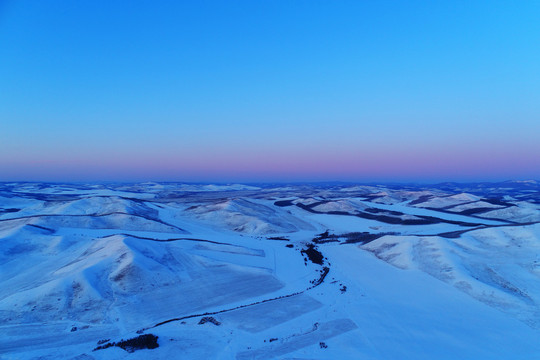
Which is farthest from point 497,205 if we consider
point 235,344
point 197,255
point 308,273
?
point 235,344

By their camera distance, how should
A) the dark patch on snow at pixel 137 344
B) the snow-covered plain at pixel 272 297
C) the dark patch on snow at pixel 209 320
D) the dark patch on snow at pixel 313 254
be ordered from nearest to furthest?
the dark patch on snow at pixel 137 344 < the snow-covered plain at pixel 272 297 < the dark patch on snow at pixel 209 320 < the dark patch on snow at pixel 313 254

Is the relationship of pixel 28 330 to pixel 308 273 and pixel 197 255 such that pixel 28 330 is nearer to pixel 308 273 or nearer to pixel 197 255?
pixel 197 255

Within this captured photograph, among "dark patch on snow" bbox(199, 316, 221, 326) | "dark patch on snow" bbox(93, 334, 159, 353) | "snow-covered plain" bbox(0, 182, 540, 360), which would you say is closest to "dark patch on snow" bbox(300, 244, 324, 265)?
"snow-covered plain" bbox(0, 182, 540, 360)

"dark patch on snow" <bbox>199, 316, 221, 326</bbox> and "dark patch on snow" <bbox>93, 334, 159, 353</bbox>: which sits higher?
"dark patch on snow" <bbox>93, 334, 159, 353</bbox>

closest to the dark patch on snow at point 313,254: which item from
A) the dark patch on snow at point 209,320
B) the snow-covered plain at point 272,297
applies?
the snow-covered plain at point 272,297

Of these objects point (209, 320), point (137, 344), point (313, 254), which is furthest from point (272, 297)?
point (313, 254)

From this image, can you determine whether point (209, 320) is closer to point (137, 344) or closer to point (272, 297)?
point (137, 344)

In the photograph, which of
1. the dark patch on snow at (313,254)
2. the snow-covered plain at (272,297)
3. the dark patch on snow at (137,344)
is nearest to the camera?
the dark patch on snow at (137,344)

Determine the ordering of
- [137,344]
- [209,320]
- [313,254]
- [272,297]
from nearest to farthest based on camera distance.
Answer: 1. [137,344]
2. [209,320]
3. [272,297]
4. [313,254]

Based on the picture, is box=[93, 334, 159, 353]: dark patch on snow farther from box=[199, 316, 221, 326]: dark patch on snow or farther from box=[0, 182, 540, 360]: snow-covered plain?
box=[199, 316, 221, 326]: dark patch on snow

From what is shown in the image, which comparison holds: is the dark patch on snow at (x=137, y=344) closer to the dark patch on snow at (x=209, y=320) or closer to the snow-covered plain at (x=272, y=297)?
the snow-covered plain at (x=272, y=297)

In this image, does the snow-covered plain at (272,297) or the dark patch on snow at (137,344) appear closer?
the dark patch on snow at (137,344)
